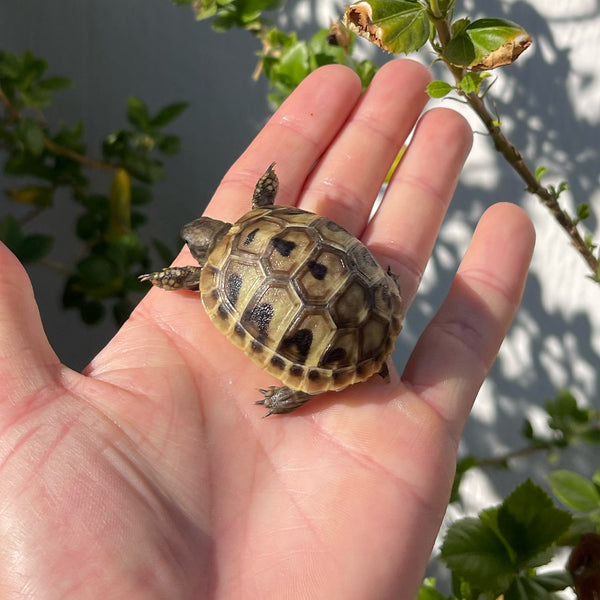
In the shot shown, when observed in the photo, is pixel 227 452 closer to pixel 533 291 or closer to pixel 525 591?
pixel 525 591

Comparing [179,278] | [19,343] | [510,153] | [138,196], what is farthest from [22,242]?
[510,153]

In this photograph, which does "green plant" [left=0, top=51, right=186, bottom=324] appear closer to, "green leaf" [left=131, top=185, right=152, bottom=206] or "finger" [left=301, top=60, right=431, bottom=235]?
"green leaf" [left=131, top=185, right=152, bottom=206]

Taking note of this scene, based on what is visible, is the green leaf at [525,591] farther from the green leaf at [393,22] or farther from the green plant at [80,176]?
the green plant at [80,176]

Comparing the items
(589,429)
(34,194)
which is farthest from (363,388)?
(34,194)

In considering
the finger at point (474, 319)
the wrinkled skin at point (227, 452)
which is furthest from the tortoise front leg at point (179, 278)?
the finger at point (474, 319)

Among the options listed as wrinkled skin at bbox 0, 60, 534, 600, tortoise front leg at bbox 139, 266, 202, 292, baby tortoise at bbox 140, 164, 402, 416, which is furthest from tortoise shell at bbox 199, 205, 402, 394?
tortoise front leg at bbox 139, 266, 202, 292

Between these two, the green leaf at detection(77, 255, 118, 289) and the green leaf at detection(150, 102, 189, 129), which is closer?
the green leaf at detection(77, 255, 118, 289)
